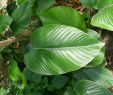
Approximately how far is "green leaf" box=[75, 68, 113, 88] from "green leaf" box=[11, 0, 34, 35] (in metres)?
0.45

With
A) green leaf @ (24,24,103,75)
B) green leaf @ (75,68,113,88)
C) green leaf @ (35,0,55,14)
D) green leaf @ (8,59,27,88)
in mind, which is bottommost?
green leaf @ (75,68,113,88)

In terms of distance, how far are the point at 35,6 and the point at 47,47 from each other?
401mm

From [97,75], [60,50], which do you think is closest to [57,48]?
[60,50]

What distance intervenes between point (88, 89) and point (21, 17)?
59cm

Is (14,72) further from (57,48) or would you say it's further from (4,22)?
(57,48)

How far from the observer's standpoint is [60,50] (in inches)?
67.5

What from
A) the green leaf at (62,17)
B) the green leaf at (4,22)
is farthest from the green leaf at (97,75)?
the green leaf at (4,22)

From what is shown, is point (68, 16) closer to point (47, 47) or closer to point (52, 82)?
point (47, 47)

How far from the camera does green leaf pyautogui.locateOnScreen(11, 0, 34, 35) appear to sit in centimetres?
193

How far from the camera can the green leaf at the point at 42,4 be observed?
6.57ft

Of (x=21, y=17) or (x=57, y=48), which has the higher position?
(x=21, y=17)

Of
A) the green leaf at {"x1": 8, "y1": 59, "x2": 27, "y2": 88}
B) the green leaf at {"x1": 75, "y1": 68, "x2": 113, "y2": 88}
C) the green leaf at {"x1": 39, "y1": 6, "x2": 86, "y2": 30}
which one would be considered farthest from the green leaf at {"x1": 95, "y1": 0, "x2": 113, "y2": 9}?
the green leaf at {"x1": 8, "y1": 59, "x2": 27, "y2": 88}

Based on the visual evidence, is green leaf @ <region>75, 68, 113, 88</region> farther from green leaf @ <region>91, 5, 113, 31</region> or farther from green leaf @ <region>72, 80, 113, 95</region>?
green leaf @ <region>91, 5, 113, 31</region>

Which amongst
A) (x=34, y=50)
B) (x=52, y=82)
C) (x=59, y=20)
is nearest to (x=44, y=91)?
(x=52, y=82)
